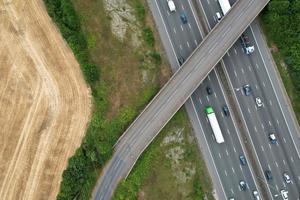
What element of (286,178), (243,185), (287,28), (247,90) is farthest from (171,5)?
(286,178)

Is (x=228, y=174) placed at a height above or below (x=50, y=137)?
below

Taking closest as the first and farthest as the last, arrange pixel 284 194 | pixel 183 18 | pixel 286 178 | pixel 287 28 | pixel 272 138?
pixel 284 194 < pixel 287 28 < pixel 286 178 < pixel 272 138 < pixel 183 18

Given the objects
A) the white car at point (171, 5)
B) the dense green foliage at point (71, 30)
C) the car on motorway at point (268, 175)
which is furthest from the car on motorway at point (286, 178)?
the dense green foliage at point (71, 30)

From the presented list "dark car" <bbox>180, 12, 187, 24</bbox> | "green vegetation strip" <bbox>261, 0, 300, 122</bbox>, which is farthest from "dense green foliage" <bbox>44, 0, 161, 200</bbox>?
"green vegetation strip" <bbox>261, 0, 300, 122</bbox>

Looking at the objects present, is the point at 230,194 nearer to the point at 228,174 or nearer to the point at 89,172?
the point at 228,174

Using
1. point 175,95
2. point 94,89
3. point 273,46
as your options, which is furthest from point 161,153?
point 273,46

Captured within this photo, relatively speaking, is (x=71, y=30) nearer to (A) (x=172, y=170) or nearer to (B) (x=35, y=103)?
(B) (x=35, y=103)
